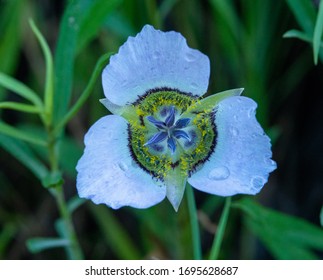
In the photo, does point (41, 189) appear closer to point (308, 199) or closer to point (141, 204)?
point (308, 199)

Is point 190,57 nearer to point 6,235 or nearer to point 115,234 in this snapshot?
point 115,234

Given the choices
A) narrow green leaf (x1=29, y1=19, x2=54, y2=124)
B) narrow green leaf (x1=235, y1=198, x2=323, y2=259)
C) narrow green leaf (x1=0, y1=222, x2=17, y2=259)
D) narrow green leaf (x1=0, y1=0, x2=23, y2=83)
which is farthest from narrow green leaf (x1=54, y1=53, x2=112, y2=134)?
narrow green leaf (x1=0, y1=222, x2=17, y2=259)

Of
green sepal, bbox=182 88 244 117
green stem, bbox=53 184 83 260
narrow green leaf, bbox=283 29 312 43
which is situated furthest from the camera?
green stem, bbox=53 184 83 260

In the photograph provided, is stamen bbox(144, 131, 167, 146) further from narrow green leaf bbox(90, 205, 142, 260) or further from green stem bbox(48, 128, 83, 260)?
narrow green leaf bbox(90, 205, 142, 260)

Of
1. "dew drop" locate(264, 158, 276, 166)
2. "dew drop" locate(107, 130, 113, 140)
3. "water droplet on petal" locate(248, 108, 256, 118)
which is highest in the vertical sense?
"water droplet on petal" locate(248, 108, 256, 118)

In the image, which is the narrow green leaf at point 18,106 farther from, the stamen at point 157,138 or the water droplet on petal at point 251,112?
the water droplet on petal at point 251,112

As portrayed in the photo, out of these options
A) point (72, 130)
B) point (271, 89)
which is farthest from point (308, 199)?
point (72, 130)

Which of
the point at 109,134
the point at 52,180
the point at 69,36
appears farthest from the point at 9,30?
the point at 109,134

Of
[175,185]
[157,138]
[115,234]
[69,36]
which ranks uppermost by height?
[69,36]
